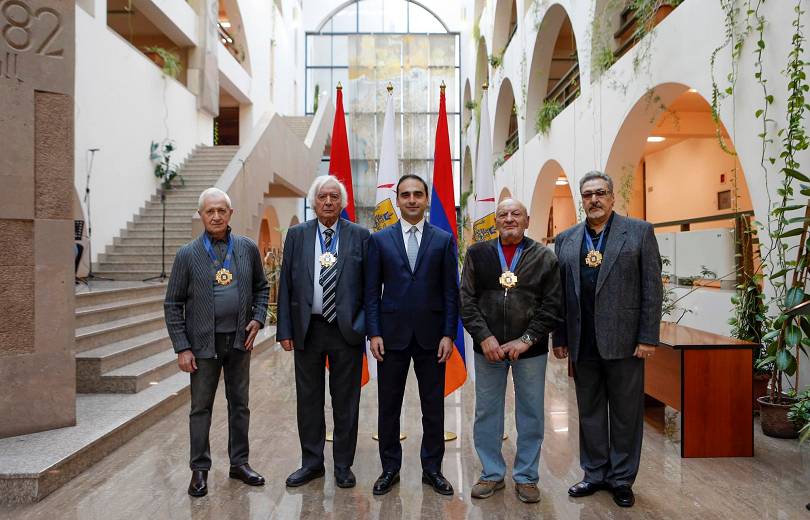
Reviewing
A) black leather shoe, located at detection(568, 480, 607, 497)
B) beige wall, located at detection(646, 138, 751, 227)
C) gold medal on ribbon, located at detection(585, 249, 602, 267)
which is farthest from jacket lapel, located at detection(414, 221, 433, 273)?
beige wall, located at detection(646, 138, 751, 227)

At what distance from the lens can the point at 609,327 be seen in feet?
10.4

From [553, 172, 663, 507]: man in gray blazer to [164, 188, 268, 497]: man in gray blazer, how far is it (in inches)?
74.4

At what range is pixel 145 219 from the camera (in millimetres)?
10883

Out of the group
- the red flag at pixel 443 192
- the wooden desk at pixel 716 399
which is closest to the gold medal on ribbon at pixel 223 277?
the red flag at pixel 443 192

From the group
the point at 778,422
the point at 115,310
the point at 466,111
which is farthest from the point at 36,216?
the point at 466,111

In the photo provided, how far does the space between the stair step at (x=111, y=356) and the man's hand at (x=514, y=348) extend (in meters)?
3.73

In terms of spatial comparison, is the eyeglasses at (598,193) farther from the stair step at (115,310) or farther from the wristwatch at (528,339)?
the stair step at (115,310)

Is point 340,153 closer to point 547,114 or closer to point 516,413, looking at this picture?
Result: point 516,413

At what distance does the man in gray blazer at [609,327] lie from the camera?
3164 mm

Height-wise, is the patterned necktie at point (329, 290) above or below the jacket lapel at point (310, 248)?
below

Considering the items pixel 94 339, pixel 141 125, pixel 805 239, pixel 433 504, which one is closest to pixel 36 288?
pixel 94 339

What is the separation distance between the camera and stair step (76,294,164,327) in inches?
227

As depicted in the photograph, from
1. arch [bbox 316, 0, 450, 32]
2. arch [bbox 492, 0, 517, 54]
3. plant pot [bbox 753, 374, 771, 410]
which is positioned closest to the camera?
plant pot [bbox 753, 374, 771, 410]

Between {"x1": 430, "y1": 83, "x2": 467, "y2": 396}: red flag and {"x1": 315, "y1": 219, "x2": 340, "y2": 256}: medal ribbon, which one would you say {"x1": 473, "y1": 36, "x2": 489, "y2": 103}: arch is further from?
{"x1": 315, "y1": 219, "x2": 340, "y2": 256}: medal ribbon
